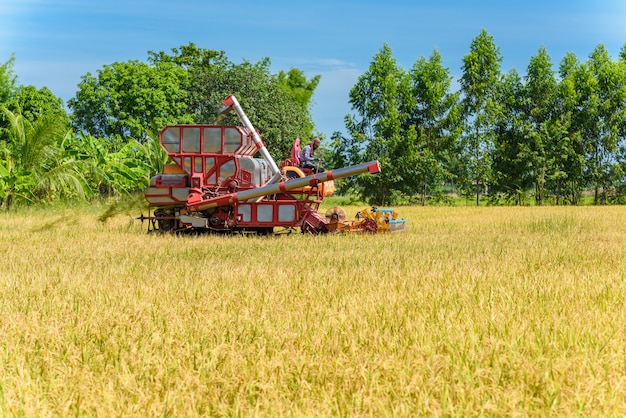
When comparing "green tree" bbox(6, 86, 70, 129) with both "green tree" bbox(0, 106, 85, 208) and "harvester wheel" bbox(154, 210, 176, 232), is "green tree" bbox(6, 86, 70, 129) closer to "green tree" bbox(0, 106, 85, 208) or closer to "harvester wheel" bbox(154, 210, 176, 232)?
"green tree" bbox(0, 106, 85, 208)

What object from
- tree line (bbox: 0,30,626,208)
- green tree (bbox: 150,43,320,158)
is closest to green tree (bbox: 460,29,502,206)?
tree line (bbox: 0,30,626,208)

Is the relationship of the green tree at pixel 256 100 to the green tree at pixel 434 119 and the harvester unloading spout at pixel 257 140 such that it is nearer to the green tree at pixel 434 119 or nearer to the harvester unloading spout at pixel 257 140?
the green tree at pixel 434 119

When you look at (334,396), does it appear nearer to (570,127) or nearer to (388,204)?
(388,204)

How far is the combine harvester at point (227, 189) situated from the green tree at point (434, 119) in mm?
33229

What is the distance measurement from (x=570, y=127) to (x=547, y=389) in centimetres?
4827

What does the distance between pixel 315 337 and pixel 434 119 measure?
45.0 meters

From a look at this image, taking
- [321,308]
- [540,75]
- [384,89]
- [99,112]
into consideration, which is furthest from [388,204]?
[321,308]

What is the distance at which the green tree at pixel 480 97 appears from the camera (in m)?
47.7

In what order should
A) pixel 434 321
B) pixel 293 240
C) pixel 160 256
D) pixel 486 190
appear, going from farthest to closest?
pixel 486 190 → pixel 293 240 → pixel 160 256 → pixel 434 321

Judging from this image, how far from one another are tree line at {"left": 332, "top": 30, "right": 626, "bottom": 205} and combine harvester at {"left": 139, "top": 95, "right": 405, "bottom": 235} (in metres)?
32.0

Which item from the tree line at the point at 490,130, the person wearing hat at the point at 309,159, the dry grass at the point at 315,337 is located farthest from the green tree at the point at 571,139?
the dry grass at the point at 315,337

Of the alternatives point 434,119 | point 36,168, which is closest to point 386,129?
point 434,119

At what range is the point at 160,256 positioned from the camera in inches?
427

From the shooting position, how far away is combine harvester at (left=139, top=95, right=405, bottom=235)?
14.6 m
